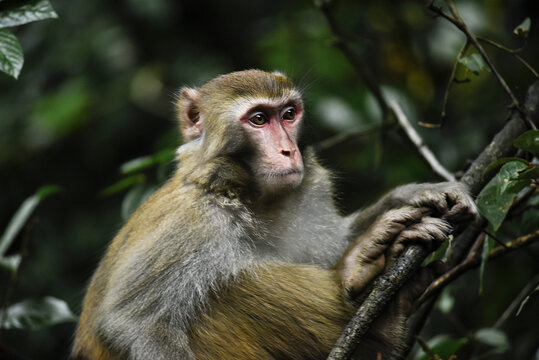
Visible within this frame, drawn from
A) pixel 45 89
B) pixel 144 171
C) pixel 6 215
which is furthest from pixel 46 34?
pixel 144 171

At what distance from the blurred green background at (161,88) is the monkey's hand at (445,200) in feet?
6.37

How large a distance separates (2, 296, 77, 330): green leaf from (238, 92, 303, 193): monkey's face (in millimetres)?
1470

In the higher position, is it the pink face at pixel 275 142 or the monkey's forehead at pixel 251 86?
the monkey's forehead at pixel 251 86

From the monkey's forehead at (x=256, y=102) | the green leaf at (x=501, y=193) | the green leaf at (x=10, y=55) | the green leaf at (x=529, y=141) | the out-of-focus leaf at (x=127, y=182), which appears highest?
the green leaf at (x=10, y=55)

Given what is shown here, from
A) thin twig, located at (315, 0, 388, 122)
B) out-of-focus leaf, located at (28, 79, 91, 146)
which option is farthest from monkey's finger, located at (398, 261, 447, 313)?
out-of-focus leaf, located at (28, 79, 91, 146)

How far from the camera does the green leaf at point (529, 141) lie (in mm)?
2861

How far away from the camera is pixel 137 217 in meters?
4.26

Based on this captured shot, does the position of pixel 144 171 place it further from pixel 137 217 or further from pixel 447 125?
pixel 447 125

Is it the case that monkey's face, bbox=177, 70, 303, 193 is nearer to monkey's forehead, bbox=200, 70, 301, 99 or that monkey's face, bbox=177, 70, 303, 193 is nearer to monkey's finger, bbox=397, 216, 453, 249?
monkey's forehead, bbox=200, 70, 301, 99

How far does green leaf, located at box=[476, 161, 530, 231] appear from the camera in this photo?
2893mm

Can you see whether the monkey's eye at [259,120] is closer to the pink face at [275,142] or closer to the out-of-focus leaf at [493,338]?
the pink face at [275,142]

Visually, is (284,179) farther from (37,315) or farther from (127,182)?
(37,315)

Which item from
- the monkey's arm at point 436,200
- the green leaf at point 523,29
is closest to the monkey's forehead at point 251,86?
the monkey's arm at point 436,200

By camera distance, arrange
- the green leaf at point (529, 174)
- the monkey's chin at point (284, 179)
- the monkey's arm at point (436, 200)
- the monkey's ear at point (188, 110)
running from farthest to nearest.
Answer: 1. the monkey's ear at point (188, 110)
2. the monkey's chin at point (284, 179)
3. the monkey's arm at point (436, 200)
4. the green leaf at point (529, 174)
